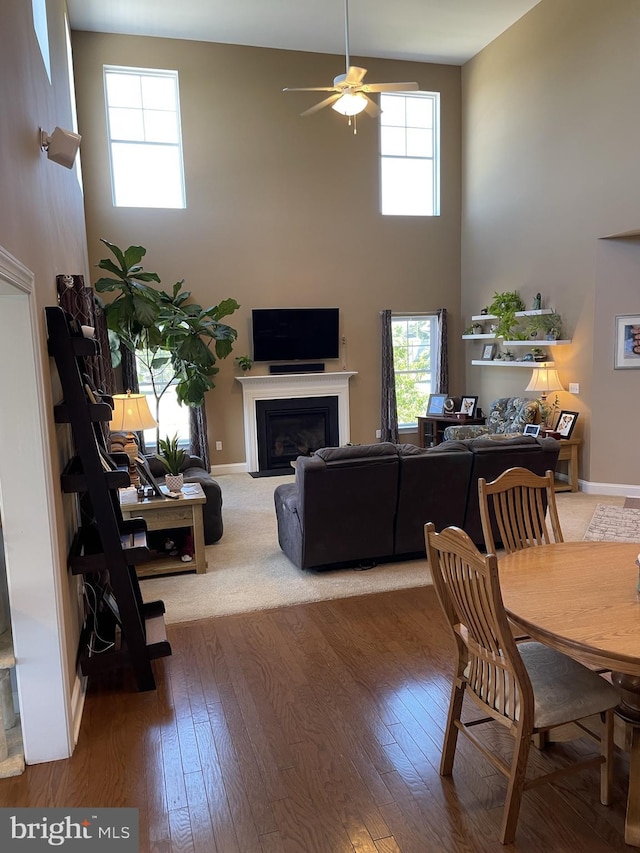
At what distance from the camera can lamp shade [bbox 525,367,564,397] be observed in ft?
22.8

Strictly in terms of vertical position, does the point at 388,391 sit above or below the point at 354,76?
below

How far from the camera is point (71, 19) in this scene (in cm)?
702

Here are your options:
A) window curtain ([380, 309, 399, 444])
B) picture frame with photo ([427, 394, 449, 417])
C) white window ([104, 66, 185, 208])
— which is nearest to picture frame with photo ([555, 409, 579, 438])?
picture frame with photo ([427, 394, 449, 417])

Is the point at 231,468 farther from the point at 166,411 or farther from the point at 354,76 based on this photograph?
the point at 354,76

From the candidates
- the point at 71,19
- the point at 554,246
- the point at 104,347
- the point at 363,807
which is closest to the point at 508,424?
the point at 554,246

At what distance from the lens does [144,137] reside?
305 inches

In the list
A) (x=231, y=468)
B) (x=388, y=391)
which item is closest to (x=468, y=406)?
(x=388, y=391)

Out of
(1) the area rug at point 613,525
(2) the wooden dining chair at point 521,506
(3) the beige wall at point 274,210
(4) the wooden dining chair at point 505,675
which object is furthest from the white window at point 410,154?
(4) the wooden dining chair at point 505,675

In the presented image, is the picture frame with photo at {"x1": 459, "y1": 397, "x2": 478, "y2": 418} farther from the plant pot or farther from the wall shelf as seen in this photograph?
the plant pot

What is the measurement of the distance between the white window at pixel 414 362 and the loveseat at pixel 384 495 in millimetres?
4421

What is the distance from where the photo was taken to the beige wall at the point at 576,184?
20.2ft

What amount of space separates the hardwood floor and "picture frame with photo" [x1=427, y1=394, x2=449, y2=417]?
555cm

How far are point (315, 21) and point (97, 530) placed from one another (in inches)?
269

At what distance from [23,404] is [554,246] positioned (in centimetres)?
646
